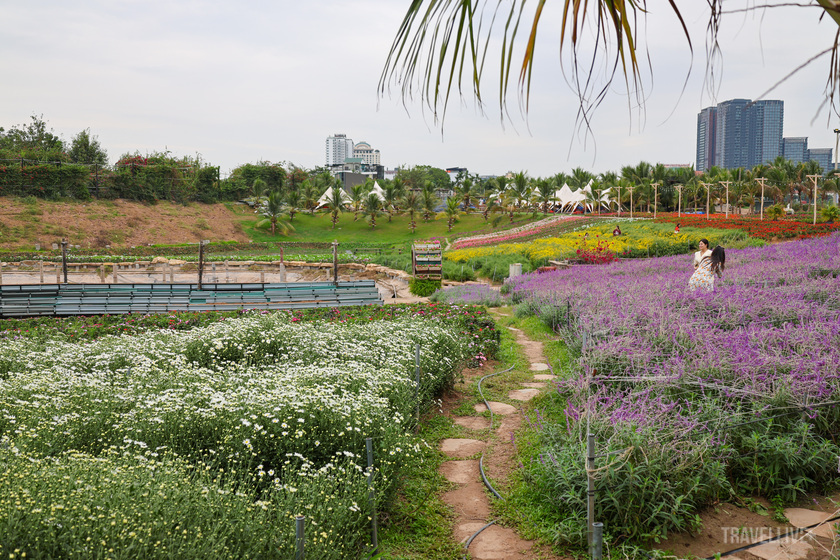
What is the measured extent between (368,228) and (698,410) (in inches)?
1925

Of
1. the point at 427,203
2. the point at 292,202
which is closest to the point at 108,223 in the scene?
the point at 292,202

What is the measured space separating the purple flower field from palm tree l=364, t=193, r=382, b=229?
147ft

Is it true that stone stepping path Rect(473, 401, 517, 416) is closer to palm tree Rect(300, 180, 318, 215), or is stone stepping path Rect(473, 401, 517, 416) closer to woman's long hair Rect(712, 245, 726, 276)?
woman's long hair Rect(712, 245, 726, 276)

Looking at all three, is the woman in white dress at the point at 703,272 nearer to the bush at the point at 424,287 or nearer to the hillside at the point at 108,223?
the bush at the point at 424,287

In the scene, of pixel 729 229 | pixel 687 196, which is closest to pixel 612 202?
pixel 687 196

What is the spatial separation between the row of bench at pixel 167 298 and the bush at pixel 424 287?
2.52 m

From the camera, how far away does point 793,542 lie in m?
3.47

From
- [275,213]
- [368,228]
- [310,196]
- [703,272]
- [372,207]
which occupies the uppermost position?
[310,196]

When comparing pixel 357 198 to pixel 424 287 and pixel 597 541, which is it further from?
pixel 597 541

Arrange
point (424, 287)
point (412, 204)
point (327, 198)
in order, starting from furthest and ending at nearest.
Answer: point (327, 198) → point (412, 204) → point (424, 287)

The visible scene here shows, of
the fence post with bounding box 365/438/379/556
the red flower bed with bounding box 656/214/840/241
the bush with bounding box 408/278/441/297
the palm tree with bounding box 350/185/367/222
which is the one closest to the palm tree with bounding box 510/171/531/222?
the palm tree with bounding box 350/185/367/222

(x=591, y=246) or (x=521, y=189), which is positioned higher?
(x=521, y=189)

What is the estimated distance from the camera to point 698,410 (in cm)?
443

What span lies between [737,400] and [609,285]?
21.8 feet
